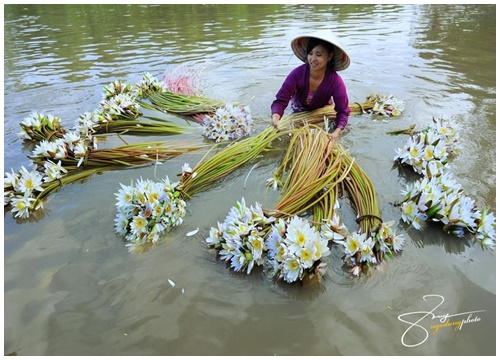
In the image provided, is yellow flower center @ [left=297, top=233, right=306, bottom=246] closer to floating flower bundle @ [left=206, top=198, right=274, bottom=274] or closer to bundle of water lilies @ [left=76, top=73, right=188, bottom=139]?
floating flower bundle @ [left=206, top=198, right=274, bottom=274]

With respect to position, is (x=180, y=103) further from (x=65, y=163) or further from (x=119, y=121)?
(x=65, y=163)

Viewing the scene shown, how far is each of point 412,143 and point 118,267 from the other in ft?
8.15

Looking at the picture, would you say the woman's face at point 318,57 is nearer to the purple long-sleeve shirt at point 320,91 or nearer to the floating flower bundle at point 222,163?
the purple long-sleeve shirt at point 320,91

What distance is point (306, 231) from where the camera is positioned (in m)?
1.95

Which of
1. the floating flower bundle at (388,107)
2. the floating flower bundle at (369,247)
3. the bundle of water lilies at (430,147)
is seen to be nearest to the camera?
the floating flower bundle at (369,247)

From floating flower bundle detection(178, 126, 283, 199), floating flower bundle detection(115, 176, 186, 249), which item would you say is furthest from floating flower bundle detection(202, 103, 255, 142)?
floating flower bundle detection(115, 176, 186, 249)

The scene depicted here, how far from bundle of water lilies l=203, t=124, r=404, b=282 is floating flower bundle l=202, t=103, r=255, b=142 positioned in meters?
1.00

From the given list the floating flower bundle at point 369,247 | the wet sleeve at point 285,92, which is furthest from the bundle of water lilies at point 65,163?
the floating flower bundle at point 369,247

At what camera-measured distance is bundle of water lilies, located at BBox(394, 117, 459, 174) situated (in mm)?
2949

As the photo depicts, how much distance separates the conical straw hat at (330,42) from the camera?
338cm

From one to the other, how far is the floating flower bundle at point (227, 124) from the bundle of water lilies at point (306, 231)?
100 cm

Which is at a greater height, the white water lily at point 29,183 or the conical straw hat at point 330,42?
the conical straw hat at point 330,42

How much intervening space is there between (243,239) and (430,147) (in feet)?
6.07

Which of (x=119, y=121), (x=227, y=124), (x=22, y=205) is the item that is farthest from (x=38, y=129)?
(x=227, y=124)
